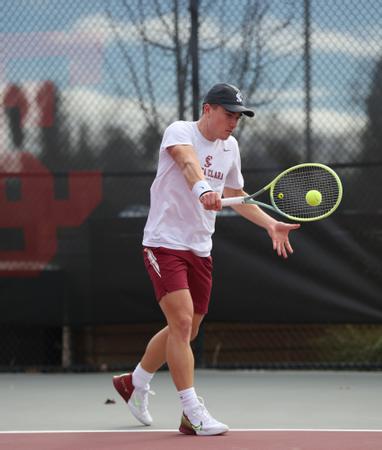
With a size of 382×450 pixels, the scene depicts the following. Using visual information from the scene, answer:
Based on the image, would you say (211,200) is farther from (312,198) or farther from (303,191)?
(303,191)

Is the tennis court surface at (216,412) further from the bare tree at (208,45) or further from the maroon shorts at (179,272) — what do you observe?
the bare tree at (208,45)

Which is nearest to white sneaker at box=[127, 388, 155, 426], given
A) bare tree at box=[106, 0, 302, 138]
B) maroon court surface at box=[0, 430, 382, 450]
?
maroon court surface at box=[0, 430, 382, 450]

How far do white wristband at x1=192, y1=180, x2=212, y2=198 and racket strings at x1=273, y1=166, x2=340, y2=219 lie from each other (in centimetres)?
48

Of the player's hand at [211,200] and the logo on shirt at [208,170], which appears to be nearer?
the player's hand at [211,200]

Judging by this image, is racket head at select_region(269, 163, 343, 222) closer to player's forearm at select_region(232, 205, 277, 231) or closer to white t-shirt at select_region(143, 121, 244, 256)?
player's forearm at select_region(232, 205, 277, 231)

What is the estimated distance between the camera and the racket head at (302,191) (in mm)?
→ 4652

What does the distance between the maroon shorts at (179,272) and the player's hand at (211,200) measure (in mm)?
424

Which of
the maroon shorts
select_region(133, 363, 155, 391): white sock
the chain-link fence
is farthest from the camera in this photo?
the chain-link fence

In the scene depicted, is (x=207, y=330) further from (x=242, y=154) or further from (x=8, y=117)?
(x=8, y=117)

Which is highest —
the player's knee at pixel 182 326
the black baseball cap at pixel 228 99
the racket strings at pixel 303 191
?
the black baseball cap at pixel 228 99

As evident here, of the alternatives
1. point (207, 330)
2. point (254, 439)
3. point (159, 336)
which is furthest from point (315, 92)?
point (254, 439)

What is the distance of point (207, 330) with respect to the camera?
7.34 meters

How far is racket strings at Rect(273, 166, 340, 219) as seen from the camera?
477 cm

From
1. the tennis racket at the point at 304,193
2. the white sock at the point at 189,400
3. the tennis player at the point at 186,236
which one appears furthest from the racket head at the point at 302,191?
the white sock at the point at 189,400
